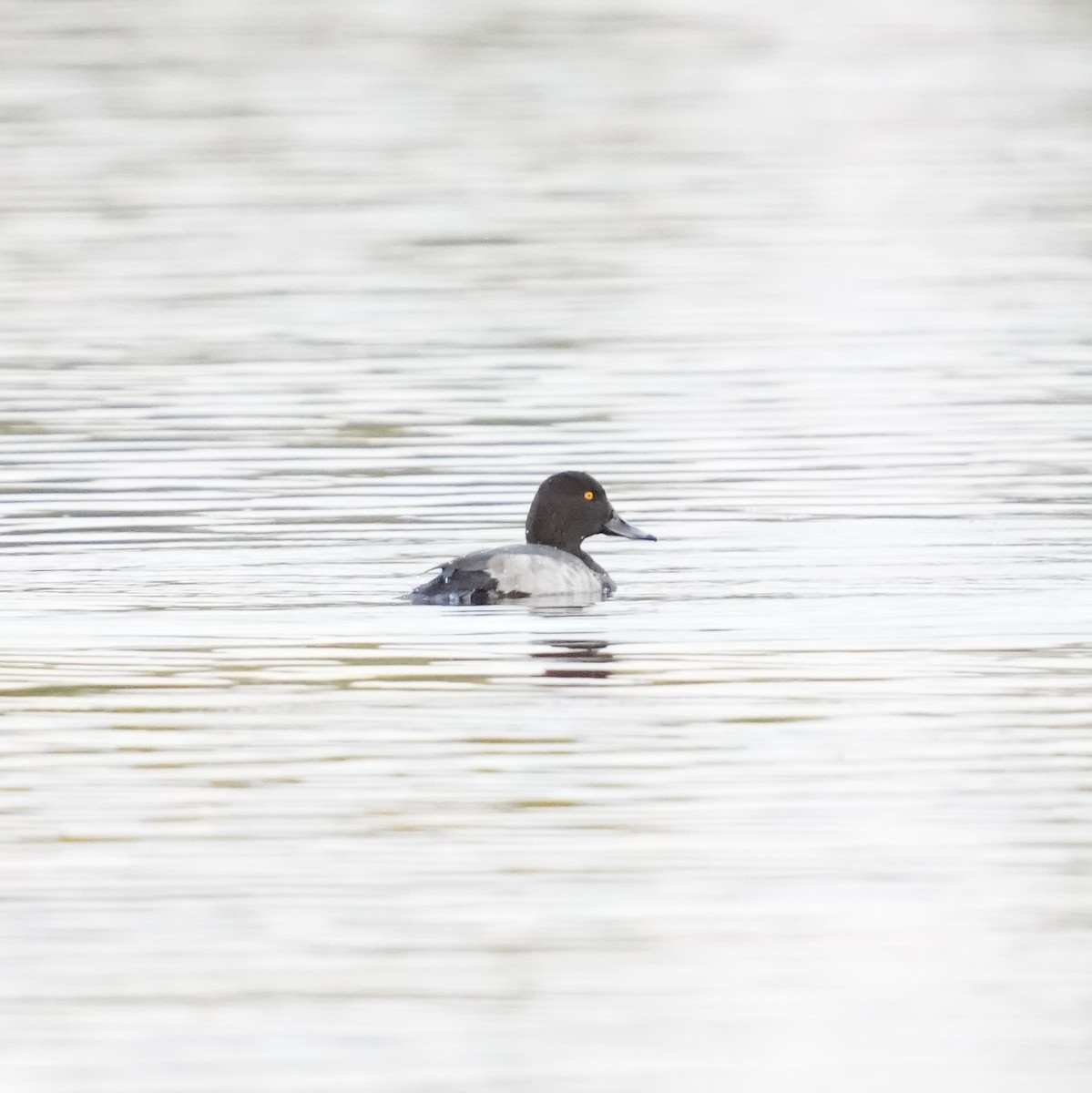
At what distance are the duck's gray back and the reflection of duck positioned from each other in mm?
810

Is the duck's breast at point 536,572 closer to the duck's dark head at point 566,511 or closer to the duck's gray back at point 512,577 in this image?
the duck's gray back at point 512,577

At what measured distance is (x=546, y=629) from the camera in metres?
12.0

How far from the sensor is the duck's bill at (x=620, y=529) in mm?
13648

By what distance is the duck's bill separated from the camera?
13.6m

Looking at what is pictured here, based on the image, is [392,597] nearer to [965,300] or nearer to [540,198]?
[965,300]

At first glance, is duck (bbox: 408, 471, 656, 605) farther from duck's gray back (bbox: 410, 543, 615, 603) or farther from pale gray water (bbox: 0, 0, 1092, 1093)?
pale gray water (bbox: 0, 0, 1092, 1093)

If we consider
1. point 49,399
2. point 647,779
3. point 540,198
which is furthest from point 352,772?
point 540,198

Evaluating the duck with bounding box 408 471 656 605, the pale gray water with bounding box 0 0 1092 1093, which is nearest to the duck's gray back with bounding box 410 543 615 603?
the duck with bounding box 408 471 656 605

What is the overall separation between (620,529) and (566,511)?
0.27 m

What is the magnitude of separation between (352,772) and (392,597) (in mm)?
3499

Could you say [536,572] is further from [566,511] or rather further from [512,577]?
[566,511]

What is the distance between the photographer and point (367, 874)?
7.97m

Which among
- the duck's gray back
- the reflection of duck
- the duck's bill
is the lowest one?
the reflection of duck

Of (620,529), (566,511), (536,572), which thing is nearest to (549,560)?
(536,572)
